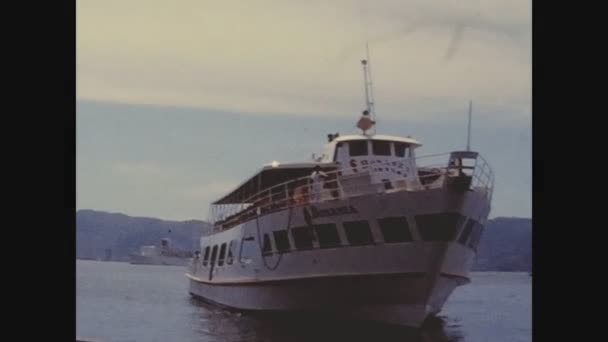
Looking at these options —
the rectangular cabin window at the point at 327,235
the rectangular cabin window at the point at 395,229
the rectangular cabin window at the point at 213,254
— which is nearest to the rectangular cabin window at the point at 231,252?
the rectangular cabin window at the point at 213,254

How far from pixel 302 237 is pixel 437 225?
222cm

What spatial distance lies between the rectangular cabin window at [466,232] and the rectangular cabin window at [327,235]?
176 centimetres

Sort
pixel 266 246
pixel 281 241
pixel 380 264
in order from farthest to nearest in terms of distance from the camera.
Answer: pixel 266 246 < pixel 281 241 < pixel 380 264

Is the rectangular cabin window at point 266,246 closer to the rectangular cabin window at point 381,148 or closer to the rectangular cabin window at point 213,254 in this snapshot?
the rectangular cabin window at point 381,148

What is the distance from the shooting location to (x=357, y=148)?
13398mm

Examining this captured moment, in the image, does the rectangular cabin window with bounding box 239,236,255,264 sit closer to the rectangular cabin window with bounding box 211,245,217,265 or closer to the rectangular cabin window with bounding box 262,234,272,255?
the rectangular cabin window with bounding box 262,234,272,255

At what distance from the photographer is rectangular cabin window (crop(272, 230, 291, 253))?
12.4 m

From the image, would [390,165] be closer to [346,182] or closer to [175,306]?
[346,182]

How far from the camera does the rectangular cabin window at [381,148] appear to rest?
13320mm

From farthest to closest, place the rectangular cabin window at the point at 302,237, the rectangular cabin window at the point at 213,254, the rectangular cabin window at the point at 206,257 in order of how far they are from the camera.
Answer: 1. the rectangular cabin window at the point at 206,257
2. the rectangular cabin window at the point at 213,254
3. the rectangular cabin window at the point at 302,237

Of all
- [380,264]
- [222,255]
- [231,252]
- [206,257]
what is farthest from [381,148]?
[206,257]

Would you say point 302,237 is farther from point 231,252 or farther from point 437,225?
point 231,252
